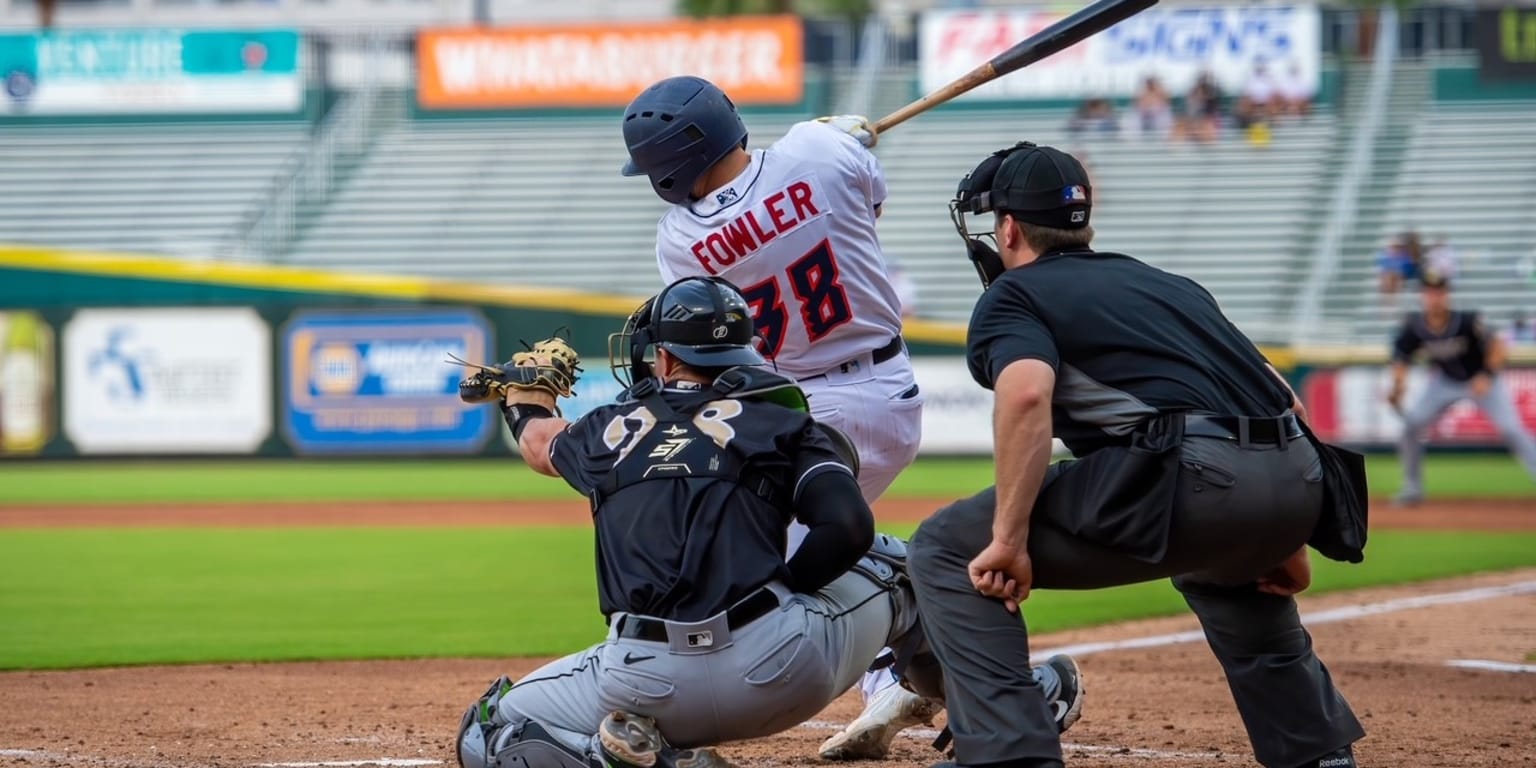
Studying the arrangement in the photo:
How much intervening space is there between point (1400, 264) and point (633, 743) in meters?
21.4

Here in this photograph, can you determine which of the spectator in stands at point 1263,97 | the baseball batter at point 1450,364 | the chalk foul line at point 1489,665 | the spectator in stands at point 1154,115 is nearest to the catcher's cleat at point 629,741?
the chalk foul line at point 1489,665

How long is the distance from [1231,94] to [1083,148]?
2.58m

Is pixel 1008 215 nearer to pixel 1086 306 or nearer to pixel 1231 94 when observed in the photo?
pixel 1086 306

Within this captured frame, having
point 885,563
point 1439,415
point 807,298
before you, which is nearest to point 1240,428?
point 885,563

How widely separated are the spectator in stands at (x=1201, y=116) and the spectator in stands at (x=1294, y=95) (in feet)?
3.15

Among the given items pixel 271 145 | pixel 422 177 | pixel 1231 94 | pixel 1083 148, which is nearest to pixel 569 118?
pixel 422 177

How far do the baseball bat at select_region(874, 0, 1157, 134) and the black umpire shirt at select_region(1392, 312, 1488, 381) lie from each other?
34.2 ft

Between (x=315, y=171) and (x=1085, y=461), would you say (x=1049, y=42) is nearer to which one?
(x=1085, y=461)

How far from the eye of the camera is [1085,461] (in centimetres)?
446

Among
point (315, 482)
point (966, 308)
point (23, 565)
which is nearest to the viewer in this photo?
point (23, 565)

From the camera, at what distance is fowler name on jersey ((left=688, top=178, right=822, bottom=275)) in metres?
5.54

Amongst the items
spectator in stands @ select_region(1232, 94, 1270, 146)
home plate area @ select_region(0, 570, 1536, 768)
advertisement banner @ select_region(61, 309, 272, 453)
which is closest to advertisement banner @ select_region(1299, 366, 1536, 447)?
spectator in stands @ select_region(1232, 94, 1270, 146)

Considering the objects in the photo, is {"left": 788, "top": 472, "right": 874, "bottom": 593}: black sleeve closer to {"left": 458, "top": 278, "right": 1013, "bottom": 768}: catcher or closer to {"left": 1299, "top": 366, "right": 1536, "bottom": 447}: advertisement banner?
{"left": 458, "top": 278, "right": 1013, "bottom": 768}: catcher

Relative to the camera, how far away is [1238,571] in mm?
4605
